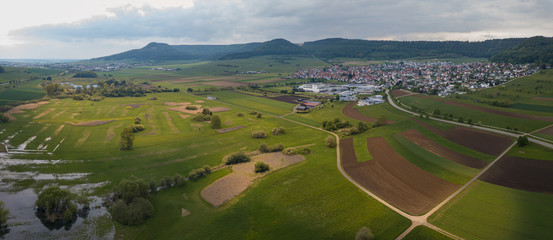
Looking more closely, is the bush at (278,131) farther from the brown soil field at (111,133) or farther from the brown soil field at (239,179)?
the brown soil field at (111,133)

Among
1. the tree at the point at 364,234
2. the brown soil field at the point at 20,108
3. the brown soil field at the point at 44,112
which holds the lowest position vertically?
the tree at the point at 364,234

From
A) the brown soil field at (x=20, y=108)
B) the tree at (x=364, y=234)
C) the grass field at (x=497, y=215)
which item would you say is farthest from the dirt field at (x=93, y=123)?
the grass field at (x=497, y=215)

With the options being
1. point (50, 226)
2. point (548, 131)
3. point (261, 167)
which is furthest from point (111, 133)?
point (548, 131)

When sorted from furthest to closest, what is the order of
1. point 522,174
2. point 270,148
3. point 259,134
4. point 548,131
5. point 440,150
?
1. point 259,134
2. point 548,131
3. point 270,148
4. point 440,150
5. point 522,174

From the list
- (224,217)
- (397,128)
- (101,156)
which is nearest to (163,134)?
(101,156)

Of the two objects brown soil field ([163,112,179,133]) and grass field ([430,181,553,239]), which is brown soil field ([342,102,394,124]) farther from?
brown soil field ([163,112,179,133])

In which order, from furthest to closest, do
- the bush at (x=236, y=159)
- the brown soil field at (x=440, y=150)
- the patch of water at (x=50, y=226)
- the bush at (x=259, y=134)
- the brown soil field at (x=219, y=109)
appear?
the brown soil field at (x=219, y=109)
the bush at (x=259, y=134)
the bush at (x=236, y=159)
the brown soil field at (x=440, y=150)
the patch of water at (x=50, y=226)

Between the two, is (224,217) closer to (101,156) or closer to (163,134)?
(101,156)

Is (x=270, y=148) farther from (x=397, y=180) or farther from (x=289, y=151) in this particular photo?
(x=397, y=180)
